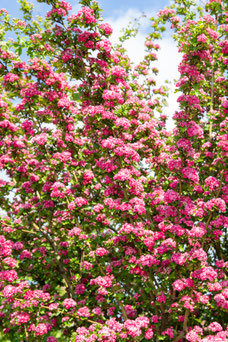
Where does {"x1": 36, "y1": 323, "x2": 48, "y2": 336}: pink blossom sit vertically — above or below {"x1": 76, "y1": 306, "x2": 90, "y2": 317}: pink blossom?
below

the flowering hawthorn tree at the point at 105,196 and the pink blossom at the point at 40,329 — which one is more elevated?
the flowering hawthorn tree at the point at 105,196

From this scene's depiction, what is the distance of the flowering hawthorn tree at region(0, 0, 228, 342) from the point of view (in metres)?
6.60

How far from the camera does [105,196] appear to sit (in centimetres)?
782

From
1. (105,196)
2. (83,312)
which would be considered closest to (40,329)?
(83,312)

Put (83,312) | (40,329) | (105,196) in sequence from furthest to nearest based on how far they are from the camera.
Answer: (105,196) < (83,312) < (40,329)

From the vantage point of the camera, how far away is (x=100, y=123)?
733 centimetres

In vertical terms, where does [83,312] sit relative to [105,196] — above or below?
below

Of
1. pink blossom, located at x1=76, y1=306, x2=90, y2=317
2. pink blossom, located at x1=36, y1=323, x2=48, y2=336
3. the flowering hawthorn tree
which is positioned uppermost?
the flowering hawthorn tree

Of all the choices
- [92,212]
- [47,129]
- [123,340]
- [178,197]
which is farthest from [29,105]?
[123,340]

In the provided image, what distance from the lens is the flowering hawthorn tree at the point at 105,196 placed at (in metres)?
6.60

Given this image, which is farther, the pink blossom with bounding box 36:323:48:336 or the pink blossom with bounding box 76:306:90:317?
the pink blossom with bounding box 76:306:90:317

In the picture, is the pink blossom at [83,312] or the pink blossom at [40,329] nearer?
the pink blossom at [40,329]

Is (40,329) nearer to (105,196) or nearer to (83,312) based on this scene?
(83,312)

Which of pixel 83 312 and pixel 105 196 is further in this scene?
pixel 105 196
